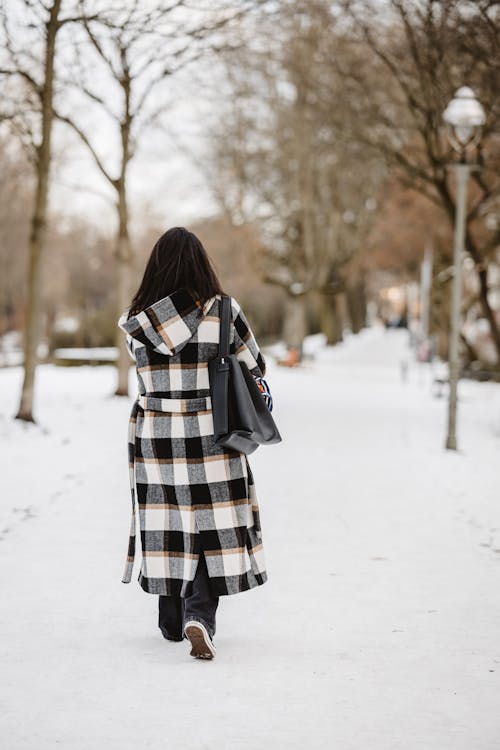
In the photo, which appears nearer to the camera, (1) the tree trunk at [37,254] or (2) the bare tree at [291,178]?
(1) the tree trunk at [37,254]

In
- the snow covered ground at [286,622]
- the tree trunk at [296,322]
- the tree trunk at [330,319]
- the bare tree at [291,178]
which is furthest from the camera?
the tree trunk at [330,319]

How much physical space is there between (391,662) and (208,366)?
1.56 metres

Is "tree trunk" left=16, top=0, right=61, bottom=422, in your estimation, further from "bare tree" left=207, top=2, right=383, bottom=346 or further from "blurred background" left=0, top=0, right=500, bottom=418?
"bare tree" left=207, top=2, right=383, bottom=346

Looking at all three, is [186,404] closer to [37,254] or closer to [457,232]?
[457,232]

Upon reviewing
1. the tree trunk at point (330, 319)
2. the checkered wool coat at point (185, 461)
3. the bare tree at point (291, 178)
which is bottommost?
the tree trunk at point (330, 319)

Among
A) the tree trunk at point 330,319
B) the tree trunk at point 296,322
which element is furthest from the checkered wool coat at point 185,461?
the tree trunk at point 330,319

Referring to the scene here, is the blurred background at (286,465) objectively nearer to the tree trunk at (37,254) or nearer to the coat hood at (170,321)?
the tree trunk at (37,254)

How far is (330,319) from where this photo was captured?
47.8 metres

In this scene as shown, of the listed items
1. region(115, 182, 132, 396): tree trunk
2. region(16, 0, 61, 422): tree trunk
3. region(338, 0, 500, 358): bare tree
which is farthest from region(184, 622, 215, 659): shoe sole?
region(115, 182, 132, 396): tree trunk

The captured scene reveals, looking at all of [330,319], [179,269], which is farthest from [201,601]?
[330,319]

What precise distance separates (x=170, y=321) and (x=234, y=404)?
17.7 inches

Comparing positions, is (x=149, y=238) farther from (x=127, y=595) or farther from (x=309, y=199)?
(x=127, y=595)

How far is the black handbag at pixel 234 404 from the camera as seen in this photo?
4.17 m

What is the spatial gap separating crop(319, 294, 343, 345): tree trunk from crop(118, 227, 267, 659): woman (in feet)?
141
